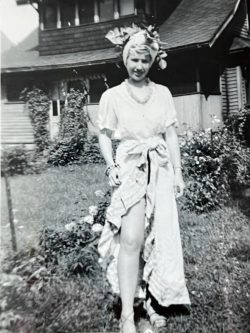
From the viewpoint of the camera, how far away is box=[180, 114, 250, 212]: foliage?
3953 mm

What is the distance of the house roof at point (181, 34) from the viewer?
6621mm

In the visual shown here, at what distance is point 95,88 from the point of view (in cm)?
818

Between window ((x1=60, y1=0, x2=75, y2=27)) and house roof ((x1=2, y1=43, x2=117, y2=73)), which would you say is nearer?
house roof ((x1=2, y1=43, x2=117, y2=73))

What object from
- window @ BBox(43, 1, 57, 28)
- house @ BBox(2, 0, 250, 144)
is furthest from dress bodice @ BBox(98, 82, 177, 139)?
window @ BBox(43, 1, 57, 28)

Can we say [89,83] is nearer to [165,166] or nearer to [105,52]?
[105,52]

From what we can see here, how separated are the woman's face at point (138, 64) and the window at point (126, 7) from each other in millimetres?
7626

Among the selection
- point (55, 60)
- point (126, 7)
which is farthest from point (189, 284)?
point (126, 7)

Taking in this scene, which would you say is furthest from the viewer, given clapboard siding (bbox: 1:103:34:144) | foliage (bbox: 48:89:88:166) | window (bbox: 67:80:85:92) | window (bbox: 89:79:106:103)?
window (bbox: 67:80:85:92)

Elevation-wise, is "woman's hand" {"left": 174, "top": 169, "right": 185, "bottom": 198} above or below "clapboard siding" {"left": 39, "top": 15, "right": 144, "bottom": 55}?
below

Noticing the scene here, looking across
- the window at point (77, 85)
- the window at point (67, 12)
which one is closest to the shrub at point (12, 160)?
the window at point (77, 85)

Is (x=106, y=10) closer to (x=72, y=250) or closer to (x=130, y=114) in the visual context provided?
(x=72, y=250)

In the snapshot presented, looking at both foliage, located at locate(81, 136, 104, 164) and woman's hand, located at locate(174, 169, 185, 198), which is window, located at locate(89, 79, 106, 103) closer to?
foliage, located at locate(81, 136, 104, 164)

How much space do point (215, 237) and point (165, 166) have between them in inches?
57.1

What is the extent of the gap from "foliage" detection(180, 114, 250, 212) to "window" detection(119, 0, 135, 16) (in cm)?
582
